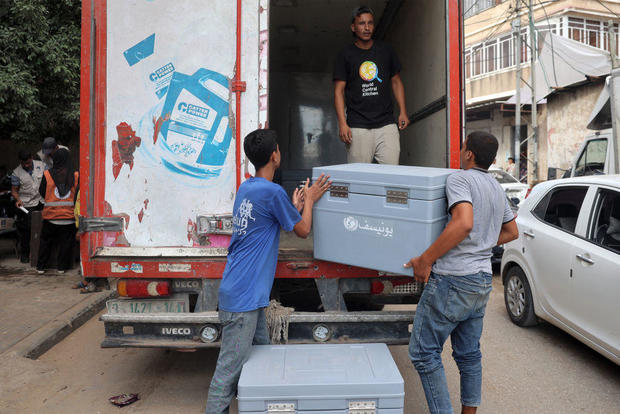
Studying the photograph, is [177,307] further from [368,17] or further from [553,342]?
[553,342]

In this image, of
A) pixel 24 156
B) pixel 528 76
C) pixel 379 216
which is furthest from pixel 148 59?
pixel 528 76

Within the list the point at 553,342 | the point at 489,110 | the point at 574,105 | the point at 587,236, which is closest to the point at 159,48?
the point at 587,236

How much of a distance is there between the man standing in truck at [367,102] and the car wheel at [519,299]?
207 cm

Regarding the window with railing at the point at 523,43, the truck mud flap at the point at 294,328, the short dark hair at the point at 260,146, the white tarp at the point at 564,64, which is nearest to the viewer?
the short dark hair at the point at 260,146

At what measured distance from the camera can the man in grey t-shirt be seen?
285 cm

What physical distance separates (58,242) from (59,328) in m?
3.01

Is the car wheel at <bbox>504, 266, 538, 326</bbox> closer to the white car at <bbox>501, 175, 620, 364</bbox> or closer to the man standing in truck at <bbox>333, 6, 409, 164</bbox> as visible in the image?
the white car at <bbox>501, 175, 620, 364</bbox>

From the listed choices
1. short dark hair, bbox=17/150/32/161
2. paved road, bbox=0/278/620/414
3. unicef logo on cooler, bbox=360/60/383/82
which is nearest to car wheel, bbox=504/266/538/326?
paved road, bbox=0/278/620/414

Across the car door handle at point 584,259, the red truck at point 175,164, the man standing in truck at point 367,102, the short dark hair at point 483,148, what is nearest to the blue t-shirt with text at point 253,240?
the red truck at point 175,164

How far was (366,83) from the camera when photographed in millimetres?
4730

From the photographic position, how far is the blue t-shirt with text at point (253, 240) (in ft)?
9.25

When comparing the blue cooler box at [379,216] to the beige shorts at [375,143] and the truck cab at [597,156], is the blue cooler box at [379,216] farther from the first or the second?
the truck cab at [597,156]

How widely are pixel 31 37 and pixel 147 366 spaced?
228 inches

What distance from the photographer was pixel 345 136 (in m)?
4.58
